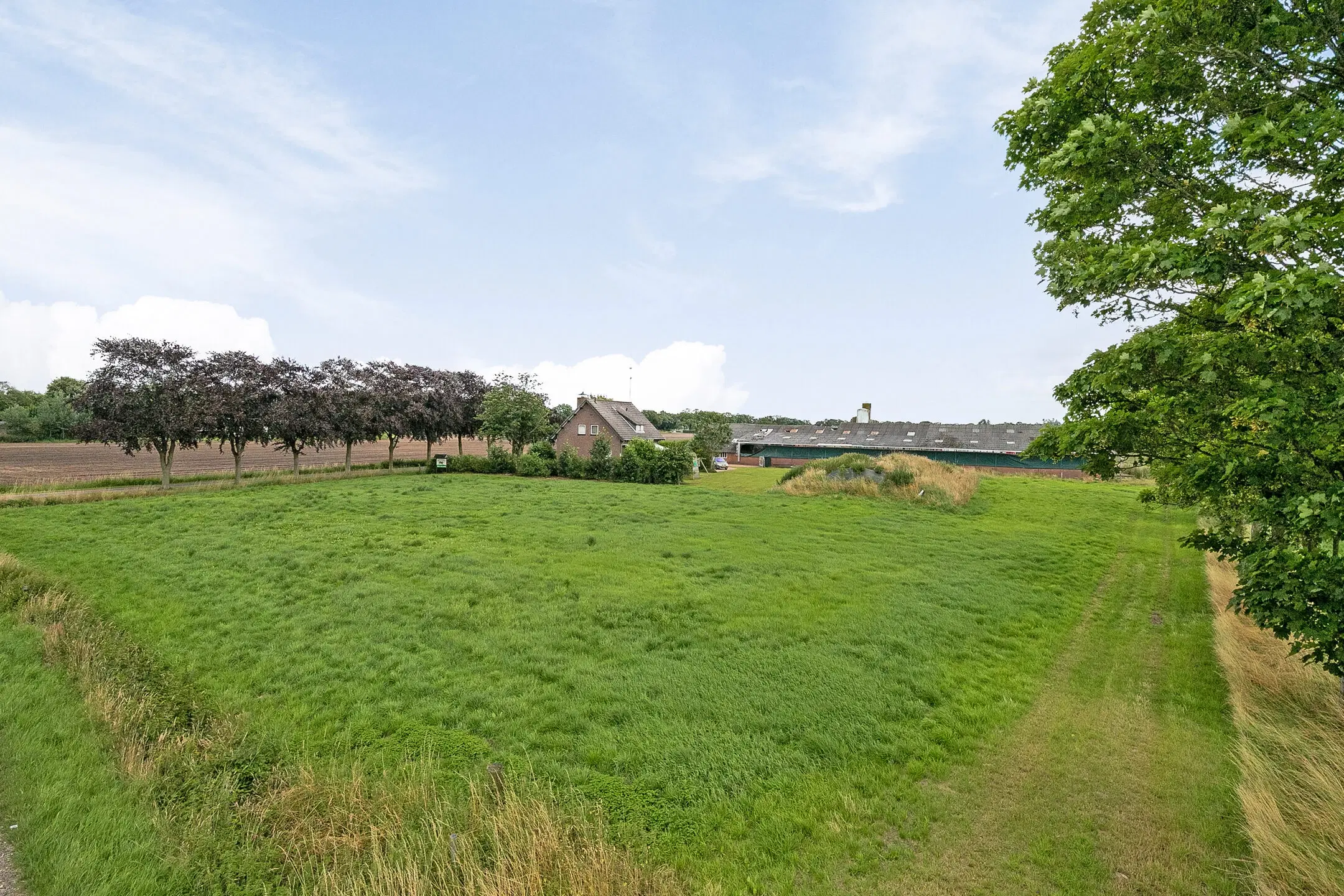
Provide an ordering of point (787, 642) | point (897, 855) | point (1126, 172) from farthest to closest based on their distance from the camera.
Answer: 1. point (787, 642)
2. point (1126, 172)
3. point (897, 855)

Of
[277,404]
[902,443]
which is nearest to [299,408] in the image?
[277,404]

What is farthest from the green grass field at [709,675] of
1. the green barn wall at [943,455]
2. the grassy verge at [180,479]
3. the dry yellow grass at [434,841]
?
the green barn wall at [943,455]

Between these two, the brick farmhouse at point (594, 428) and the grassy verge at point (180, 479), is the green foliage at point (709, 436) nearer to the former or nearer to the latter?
the brick farmhouse at point (594, 428)

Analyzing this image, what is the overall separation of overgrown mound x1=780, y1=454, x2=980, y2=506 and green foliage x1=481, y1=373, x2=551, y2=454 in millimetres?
19883

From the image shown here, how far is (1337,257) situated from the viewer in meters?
4.53

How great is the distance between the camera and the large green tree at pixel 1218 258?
4.50m

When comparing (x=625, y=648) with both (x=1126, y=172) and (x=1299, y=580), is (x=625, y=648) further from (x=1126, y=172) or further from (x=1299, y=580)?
(x=1126, y=172)

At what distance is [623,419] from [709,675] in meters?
41.7

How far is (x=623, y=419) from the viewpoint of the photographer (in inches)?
1948

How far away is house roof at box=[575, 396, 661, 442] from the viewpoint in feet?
152

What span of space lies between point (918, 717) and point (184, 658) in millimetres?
11355

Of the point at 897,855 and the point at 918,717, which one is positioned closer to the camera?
the point at 897,855

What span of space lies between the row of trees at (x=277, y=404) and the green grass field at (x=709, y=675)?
845 cm

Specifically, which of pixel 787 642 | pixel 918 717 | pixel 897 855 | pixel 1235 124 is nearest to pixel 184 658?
pixel 787 642
